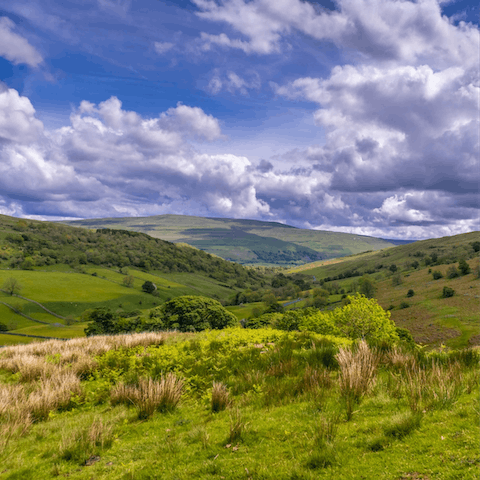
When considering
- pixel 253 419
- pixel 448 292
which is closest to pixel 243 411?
pixel 253 419

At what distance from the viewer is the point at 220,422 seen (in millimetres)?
7023

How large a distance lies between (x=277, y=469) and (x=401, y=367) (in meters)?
5.40

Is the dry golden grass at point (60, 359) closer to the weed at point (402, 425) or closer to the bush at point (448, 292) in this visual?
the weed at point (402, 425)

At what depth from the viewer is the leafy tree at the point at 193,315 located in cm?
4596

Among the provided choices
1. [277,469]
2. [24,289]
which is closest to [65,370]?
[277,469]

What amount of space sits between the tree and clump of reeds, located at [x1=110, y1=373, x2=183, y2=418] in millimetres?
186087

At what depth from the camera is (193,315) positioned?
46719 mm

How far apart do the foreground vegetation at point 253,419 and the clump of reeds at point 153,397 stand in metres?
0.03

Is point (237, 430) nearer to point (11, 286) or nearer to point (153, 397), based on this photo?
point (153, 397)

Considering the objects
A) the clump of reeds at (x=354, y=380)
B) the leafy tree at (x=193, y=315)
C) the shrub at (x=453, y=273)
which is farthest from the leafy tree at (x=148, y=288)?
the clump of reeds at (x=354, y=380)

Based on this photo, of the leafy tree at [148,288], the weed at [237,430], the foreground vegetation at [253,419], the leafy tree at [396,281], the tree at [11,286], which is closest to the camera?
the foreground vegetation at [253,419]

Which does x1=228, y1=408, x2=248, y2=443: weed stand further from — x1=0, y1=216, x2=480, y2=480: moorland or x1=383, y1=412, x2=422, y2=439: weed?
x1=383, y1=412, x2=422, y2=439: weed

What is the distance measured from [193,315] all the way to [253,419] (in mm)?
41316

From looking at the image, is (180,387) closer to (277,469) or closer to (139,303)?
(277,469)
